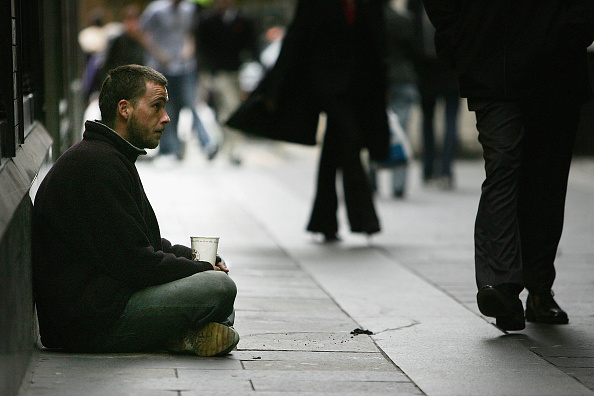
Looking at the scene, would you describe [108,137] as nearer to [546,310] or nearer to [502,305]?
[502,305]

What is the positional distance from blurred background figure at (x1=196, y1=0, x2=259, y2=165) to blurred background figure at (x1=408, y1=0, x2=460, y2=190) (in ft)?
14.1

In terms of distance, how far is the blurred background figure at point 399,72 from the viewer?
452 inches

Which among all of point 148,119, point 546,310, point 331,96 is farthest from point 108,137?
point 331,96

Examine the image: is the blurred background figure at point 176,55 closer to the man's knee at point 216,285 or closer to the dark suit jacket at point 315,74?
the dark suit jacket at point 315,74

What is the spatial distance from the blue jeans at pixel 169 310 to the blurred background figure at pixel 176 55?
10237 millimetres

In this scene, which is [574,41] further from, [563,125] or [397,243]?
[397,243]

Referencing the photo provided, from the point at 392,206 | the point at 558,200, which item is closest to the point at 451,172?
the point at 392,206

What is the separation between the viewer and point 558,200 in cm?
523

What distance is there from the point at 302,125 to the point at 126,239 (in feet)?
13.8

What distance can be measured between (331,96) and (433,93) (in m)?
4.46

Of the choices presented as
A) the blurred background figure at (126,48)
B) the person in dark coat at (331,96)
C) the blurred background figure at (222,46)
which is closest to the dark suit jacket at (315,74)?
the person in dark coat at (331,96)

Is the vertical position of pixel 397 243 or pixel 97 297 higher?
Result: pixel 97 297

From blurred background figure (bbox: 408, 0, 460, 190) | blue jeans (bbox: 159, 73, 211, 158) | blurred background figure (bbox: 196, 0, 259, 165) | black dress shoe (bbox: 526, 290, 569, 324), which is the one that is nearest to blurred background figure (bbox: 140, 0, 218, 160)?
blue jeans (bbox: 159, 73, 211, 158)

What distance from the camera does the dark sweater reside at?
13.5ft
